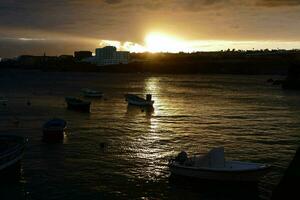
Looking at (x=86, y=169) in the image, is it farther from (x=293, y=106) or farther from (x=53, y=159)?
(x=293, y=106)

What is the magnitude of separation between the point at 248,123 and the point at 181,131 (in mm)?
14741

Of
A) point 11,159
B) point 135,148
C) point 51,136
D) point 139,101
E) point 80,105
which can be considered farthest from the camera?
point 139,101

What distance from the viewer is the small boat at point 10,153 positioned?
34.7 metres

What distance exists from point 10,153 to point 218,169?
16.7m

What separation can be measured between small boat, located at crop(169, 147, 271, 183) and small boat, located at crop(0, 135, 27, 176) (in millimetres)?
12909

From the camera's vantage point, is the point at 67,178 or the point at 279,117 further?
the point at 279,117

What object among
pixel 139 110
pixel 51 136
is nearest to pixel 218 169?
pixel 51 136

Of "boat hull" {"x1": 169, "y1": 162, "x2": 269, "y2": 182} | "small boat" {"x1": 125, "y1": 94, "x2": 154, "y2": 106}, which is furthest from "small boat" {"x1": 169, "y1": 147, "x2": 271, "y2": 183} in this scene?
"small boat" {"x1": 125, "y1": 94, "x2": 154, "y2": 106}

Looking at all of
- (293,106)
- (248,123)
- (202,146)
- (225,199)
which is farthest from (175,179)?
(293,106)

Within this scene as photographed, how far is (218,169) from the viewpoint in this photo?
3269cm

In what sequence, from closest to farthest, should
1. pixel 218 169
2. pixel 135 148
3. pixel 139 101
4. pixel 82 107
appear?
pixel 218 169 → pixel 135 148 → pixel 82 107 → pixel 139 101

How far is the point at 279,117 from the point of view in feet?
260

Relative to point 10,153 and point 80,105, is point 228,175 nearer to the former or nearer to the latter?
point 10,153

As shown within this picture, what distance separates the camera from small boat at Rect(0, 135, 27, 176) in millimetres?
34656
